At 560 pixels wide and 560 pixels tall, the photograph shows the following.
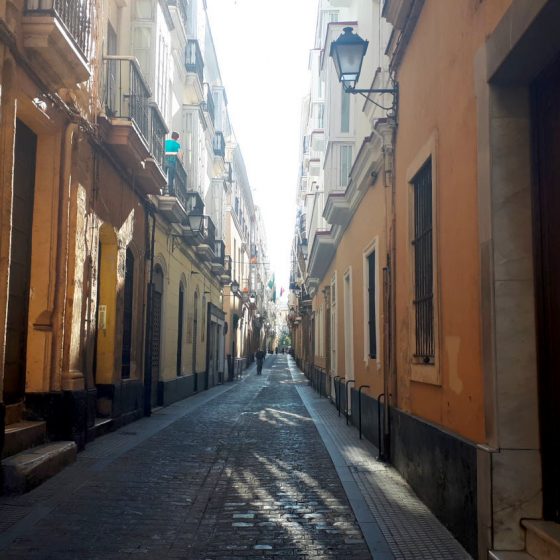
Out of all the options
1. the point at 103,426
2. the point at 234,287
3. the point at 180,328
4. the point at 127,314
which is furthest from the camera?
the point at 234,287

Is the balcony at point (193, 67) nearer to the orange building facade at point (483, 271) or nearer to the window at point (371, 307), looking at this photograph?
the window at point (371, 307)

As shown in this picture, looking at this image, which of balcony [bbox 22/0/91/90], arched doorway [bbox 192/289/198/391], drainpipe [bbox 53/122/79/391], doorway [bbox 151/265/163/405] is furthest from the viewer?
arched doorway [bbox 192/289/198/391]

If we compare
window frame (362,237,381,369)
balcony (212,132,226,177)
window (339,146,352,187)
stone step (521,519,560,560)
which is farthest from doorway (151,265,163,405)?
stone step (521,519,560,560)

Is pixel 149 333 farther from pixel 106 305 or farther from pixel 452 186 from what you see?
pixel 452 186

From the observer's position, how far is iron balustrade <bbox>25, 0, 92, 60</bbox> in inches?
282

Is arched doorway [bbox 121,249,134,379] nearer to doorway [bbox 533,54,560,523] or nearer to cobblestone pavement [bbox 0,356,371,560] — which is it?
cobblestone pavement [bbox 0,356,371,560]

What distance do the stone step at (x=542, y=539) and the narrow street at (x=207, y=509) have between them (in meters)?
0.85

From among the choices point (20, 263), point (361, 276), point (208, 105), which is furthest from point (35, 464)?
point (208, 105)

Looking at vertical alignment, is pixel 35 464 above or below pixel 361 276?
below

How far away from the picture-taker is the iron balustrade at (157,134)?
1270 centimetres

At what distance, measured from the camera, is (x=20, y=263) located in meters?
8.27

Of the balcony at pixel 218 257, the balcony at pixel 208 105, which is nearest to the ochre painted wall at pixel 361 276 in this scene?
the balcony at pixel 208 105

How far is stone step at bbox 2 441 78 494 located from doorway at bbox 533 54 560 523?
15.7 feet

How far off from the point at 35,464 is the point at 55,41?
434cm
